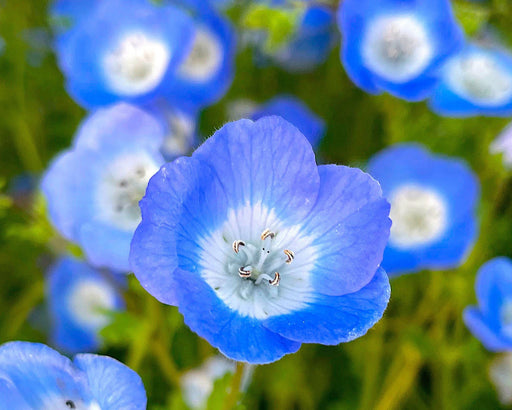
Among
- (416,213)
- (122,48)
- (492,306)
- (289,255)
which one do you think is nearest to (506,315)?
(492,306)

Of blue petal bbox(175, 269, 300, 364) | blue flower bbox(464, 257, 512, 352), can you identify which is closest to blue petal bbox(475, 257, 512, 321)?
blue flower bbox(464, 257, 512, 352)

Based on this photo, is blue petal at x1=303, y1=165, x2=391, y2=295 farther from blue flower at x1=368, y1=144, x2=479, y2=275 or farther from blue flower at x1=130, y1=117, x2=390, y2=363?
blue flower at x1=368, y1=144, x2=479, y2=275

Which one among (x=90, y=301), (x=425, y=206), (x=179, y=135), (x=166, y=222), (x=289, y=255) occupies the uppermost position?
(x=166, y=222)

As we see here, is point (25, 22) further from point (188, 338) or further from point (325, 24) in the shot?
point (188, 338)

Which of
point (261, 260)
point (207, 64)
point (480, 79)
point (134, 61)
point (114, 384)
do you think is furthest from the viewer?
point (480, 79)

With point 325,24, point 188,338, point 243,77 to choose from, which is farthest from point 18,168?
point 325,24

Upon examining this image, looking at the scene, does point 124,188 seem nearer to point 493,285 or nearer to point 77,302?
point 77,302

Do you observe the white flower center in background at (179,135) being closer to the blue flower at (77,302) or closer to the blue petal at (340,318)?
the blue flower at (77,302)

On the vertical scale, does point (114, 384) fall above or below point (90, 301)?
above
